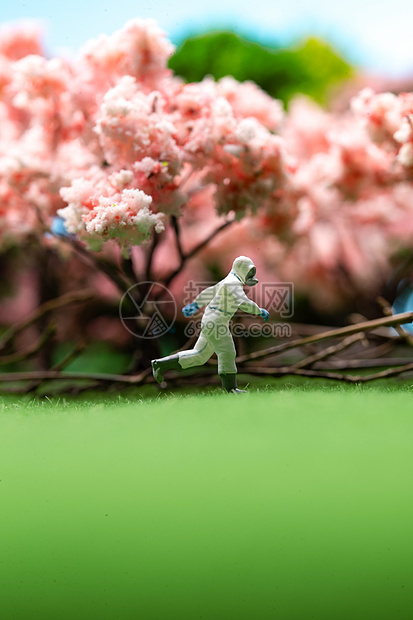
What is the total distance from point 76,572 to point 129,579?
0.12 metres

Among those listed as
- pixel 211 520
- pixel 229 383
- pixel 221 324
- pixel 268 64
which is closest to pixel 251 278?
pixel 221 324

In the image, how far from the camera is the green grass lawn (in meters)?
1.06

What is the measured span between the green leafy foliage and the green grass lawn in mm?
4297

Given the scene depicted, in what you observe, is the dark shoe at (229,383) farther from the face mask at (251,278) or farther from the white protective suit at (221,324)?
the face mask at (251,278)

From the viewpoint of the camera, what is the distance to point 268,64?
5512 mm

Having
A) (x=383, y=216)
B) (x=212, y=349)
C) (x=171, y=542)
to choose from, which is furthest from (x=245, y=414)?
(x=383, y=216)

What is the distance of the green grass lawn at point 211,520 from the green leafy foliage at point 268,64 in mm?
4297

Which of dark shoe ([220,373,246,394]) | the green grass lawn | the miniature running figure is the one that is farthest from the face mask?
the green grass lawn

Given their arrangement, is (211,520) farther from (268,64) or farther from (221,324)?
(268,64)

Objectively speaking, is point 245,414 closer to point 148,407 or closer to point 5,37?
point 148,407

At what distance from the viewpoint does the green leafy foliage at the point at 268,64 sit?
17.7 ft

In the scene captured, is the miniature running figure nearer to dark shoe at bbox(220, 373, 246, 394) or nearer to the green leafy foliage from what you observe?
dark shoe at bbox(220, 373, 246, 394)

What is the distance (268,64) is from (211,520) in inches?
203

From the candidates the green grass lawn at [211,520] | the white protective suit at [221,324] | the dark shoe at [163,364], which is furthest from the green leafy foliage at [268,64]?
the green grass lawn at [211,520]
